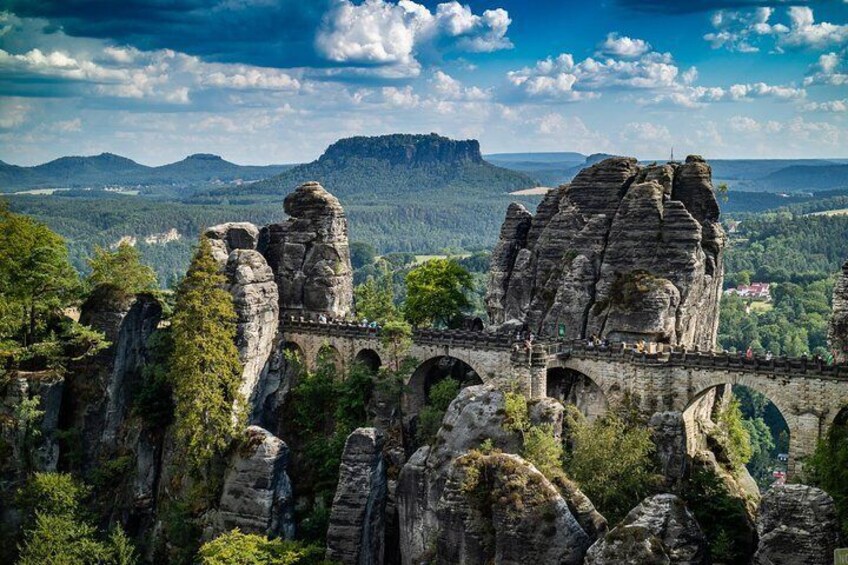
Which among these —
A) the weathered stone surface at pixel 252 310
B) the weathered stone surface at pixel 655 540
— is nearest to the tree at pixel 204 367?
the weathered stone surface at pixel 252 310

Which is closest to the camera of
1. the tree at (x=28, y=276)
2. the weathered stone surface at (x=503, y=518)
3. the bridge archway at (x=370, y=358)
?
the weathered stone surface at (x=503, y=518)

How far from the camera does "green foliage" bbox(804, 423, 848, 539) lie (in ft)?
136

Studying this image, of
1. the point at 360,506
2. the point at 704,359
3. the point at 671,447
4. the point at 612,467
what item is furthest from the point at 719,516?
the point at 360,506

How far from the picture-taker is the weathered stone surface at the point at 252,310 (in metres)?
60.6

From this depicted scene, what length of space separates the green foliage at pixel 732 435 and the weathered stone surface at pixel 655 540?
22.6 meters

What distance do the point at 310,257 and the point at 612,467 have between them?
92.8ft

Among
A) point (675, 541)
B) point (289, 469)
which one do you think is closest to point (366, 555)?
point (289, 469)

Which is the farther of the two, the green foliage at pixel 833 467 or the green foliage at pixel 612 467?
the green foliage at pixel 612 467

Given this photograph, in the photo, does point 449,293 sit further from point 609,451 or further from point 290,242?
point 609,451

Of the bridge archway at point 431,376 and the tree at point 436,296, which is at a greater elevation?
the tree at point 436,296

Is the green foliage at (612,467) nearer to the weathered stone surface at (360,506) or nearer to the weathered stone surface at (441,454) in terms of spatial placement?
the weathered stone surface at (441,454)

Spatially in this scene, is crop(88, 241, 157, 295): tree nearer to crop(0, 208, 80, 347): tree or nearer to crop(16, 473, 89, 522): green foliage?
crop(0, 208, 80, 347): tree

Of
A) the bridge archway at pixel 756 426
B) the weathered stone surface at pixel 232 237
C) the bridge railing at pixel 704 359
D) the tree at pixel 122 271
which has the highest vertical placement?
the weathered stone surface at pixel 232 237

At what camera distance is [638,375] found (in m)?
54.8
